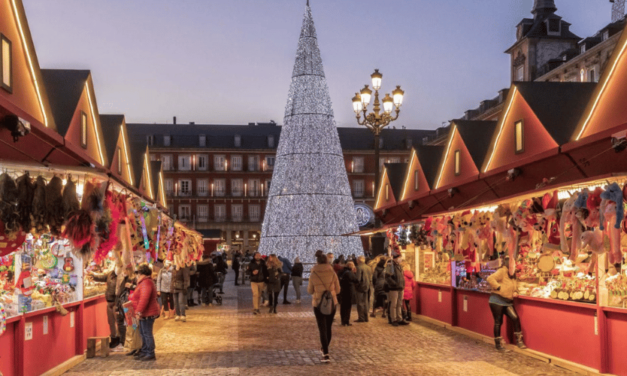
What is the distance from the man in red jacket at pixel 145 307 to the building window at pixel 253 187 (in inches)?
2856

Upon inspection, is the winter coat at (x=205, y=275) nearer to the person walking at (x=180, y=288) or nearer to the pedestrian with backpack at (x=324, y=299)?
the person walking at (x=180, y=288)

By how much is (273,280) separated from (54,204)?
1573cm

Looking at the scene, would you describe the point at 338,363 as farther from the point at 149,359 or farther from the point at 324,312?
the point at 149,359

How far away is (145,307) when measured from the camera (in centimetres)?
1327

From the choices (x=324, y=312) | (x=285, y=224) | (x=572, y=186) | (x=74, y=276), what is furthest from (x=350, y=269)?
(x=285, y=224)

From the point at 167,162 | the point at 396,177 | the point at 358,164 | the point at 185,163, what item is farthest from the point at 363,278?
the point at 167,162

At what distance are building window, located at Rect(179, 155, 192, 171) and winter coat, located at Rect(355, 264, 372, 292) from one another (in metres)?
66.8

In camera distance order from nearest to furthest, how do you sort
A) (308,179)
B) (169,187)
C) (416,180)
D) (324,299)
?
(324,299) < (416,180) < (308,179) < (169,187)

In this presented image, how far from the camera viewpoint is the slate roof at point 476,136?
69.3 ft

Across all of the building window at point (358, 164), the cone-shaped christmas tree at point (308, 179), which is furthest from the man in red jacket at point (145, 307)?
the building window at point (358, 164)

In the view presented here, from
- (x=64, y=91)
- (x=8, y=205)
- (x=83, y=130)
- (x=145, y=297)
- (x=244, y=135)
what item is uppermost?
(x=244, y=135)

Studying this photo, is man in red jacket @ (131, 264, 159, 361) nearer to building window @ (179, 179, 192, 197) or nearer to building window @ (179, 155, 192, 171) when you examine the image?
building window @ (179, 179, 192, 197)

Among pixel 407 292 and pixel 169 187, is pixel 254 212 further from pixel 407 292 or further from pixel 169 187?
pixel 407 292

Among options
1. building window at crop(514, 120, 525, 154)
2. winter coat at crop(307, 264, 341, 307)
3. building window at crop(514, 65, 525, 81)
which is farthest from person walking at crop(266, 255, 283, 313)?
building window at crop(514, 65, 525, 81)
